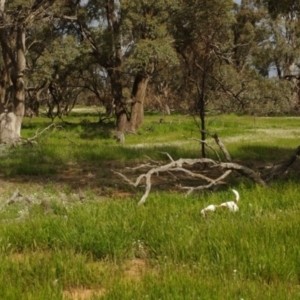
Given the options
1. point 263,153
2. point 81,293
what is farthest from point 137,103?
point 81,293

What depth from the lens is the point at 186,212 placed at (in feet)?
23.2

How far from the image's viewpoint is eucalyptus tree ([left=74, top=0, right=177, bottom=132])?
83.1ft

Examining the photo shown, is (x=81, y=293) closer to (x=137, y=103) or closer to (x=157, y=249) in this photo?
(x=157, y=249)

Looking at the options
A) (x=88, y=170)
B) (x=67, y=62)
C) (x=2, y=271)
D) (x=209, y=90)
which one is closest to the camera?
(x=2, y=271)

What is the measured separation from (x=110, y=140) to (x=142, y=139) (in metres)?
1.57

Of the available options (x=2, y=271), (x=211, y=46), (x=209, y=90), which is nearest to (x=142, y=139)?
(x=209, y=90)

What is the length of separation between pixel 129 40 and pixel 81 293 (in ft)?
88.6

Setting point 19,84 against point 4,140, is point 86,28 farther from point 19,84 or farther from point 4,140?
point 4,140

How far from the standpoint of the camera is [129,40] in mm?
30594

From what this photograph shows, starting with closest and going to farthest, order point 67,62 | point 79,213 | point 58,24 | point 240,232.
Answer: point 240,232 < point 79,213 < point 67,62 < point 58,24

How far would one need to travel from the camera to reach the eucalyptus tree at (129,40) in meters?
25.3

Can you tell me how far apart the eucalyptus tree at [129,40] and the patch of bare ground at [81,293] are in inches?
822

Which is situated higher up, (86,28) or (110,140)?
(86,28)

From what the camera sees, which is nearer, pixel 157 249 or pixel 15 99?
pixel 157 249
